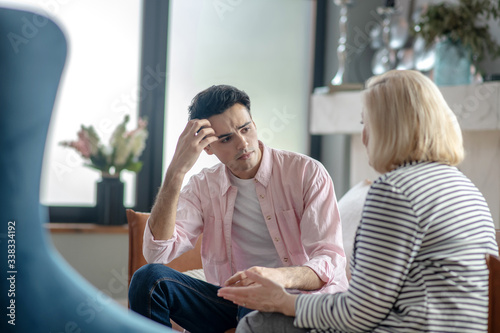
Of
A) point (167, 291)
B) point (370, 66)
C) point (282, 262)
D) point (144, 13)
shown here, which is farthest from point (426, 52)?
point (167, 291)

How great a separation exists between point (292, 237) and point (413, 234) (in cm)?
74

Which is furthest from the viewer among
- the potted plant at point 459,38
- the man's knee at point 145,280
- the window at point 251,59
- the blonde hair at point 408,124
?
the window at point 251,59

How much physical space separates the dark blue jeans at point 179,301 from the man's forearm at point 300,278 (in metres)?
Result: 0.19

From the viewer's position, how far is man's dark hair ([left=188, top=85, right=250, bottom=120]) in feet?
5.90

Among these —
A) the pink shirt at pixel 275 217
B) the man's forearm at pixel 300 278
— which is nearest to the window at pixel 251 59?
the pink shirt at pixel 275 217

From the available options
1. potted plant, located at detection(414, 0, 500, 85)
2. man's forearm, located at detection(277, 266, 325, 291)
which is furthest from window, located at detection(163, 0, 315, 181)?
man's forearm, located at detection(277, 266, 325, 291)

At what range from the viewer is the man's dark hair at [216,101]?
1.80m

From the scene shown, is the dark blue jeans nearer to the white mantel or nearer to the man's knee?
the man's knee

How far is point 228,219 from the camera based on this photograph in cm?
184

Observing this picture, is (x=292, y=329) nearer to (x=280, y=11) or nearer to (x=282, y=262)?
(x=282, y=262)

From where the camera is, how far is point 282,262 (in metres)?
1.77

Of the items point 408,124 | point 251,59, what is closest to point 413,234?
point 408,124

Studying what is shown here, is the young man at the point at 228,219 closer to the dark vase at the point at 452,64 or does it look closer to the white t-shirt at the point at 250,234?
the white t-shirt at the point at 250,234

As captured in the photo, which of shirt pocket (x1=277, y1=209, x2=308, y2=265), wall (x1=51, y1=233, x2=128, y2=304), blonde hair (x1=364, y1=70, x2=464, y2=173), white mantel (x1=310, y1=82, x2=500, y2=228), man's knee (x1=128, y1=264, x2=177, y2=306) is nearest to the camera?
blonde hair (x1=364, y1=70, x2=464, y2=173)
